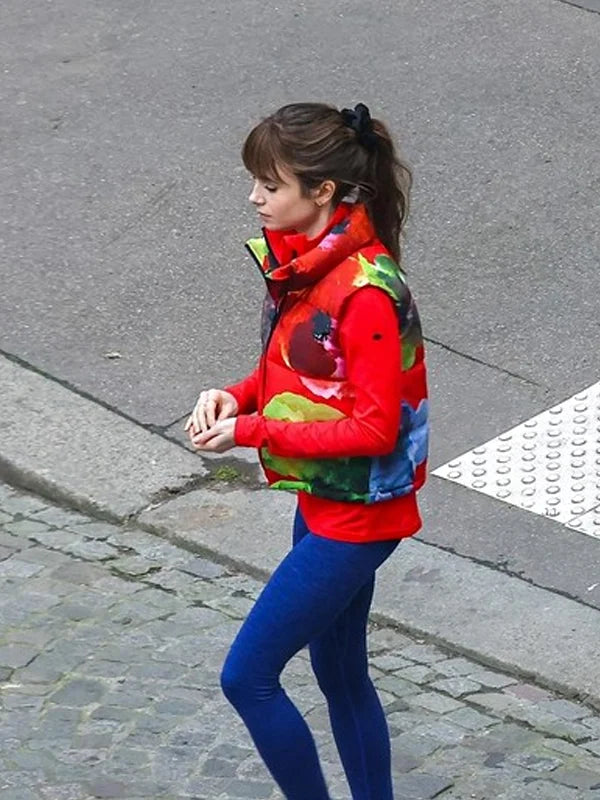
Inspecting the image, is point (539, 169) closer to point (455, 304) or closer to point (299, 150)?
point (455, 304)

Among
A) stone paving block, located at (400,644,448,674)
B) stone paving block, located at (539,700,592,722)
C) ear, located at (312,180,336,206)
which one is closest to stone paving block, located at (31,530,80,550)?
stone paving block, located at (400,644,448,674)

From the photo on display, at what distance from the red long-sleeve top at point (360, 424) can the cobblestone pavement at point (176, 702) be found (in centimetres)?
101

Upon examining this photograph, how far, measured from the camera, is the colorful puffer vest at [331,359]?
3.95m

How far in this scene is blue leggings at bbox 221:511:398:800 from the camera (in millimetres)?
4035

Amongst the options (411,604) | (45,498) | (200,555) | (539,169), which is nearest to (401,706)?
(411,604)

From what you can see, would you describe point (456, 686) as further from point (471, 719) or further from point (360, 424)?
point (360, 424)

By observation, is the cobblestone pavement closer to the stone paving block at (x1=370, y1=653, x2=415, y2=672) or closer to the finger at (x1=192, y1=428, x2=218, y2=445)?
the stone paving block at (x1=370, y1=653, x2=415, y2=672)

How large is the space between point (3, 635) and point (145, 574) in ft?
1.81

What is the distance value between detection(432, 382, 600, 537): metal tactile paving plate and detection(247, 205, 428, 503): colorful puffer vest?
2063 mm

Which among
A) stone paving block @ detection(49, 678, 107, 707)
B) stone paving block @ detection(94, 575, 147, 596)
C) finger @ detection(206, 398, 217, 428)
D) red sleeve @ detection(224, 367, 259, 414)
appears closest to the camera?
finger @ detection(206, 398, 217, 428)

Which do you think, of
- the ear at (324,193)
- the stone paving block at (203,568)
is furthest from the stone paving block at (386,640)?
the ear at (324,193)

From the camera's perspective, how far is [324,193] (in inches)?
157

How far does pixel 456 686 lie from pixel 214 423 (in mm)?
1509

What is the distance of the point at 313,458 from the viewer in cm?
399
